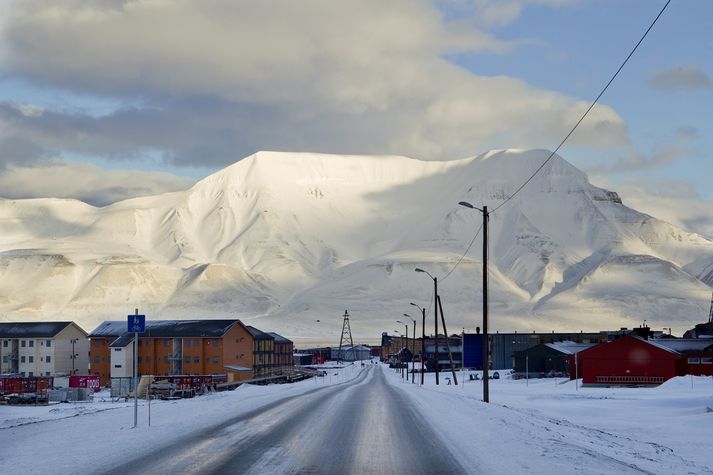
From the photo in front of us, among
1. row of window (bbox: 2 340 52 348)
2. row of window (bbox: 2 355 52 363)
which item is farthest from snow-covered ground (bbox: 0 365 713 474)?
row of window (bbox: 2 355 52 363)

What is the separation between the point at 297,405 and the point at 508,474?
27944 mm

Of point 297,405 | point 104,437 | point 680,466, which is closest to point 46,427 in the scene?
point 104,437

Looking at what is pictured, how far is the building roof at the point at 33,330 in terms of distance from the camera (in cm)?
12538

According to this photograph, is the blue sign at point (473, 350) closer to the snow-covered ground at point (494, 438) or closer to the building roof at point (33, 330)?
the building roof at point (33, 330)

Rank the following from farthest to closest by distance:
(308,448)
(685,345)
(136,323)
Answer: (685,345) < (136,323) < (308,448)

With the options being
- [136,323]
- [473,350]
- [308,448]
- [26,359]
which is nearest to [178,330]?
[26,359]

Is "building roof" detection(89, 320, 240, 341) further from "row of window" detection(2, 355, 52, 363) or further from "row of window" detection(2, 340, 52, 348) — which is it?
"row of window" detection(2, 355, 52, 363)

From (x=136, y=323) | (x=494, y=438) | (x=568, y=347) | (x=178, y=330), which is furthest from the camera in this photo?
(x=178, y=330)

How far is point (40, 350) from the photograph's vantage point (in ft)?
410

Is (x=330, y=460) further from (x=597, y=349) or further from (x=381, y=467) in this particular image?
(x=597, y=349)

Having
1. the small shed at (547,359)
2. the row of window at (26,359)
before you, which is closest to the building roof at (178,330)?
the row of window at (26,359)

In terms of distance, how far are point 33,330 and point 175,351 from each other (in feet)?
74.4

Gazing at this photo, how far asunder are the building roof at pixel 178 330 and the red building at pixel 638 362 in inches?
1891

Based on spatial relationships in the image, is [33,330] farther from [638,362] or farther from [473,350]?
[638,362]
